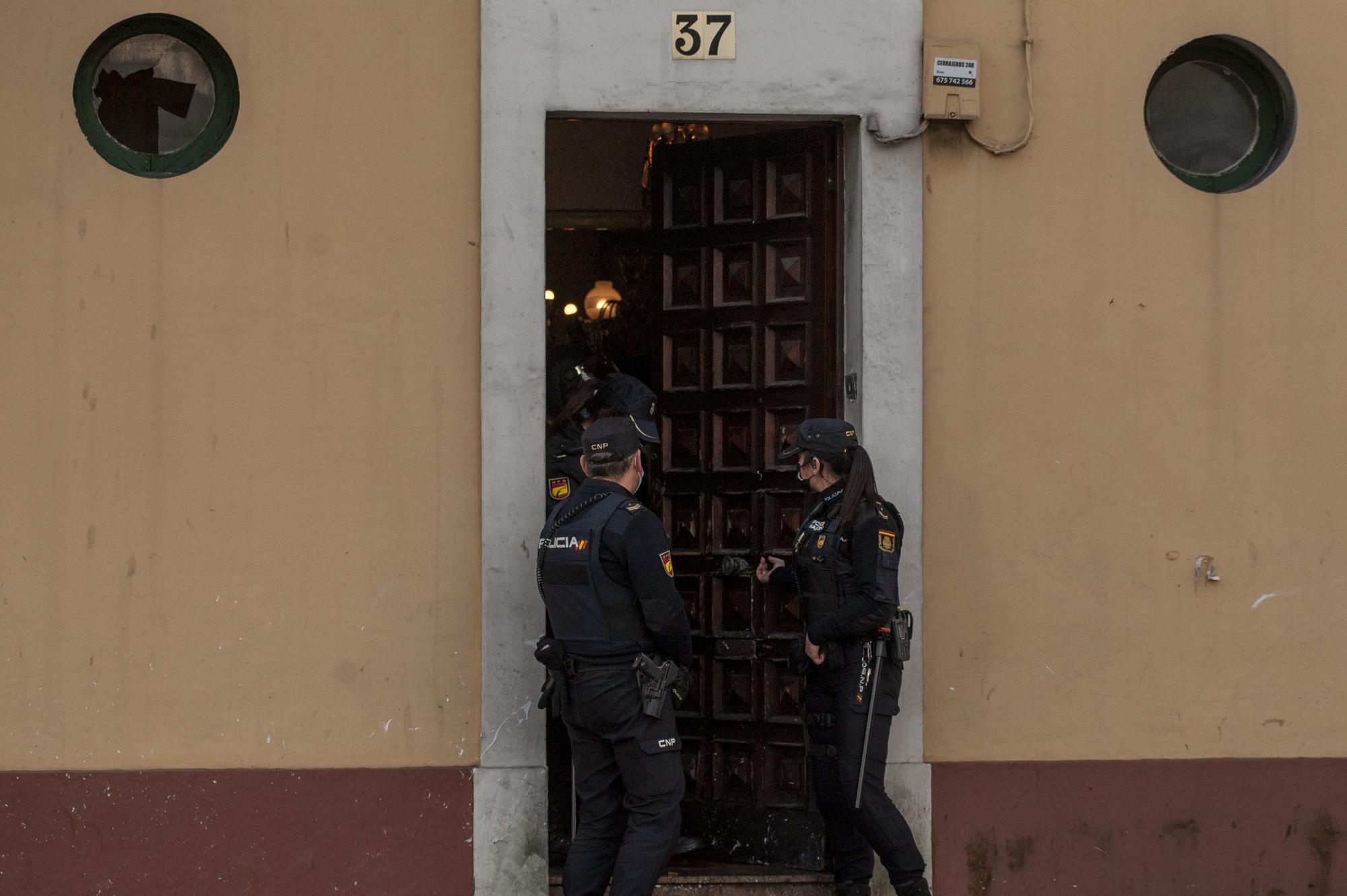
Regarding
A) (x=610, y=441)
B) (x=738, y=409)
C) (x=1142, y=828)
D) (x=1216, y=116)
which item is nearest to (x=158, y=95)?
(x=610, y=441)

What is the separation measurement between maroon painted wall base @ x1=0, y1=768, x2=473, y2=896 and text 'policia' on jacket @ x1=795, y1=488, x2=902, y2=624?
158cm

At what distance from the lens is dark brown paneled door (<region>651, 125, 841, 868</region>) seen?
624 centimetres

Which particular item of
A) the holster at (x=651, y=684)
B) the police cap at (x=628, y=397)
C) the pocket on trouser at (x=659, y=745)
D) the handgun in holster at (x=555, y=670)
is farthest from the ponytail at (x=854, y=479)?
the handgun in holster at (x=555, y=670)

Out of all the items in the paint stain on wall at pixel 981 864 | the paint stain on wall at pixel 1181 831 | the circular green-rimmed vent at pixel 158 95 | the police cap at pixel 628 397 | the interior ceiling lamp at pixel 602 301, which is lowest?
the paint stain on wall at pixel 981 864

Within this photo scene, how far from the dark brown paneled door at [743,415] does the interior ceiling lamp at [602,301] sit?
2.50 meters

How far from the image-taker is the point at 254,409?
5762 millimetres

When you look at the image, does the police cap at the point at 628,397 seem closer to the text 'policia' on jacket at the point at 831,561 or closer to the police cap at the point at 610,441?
the police cap at the point at 610,441

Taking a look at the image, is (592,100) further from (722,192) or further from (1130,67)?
(1130,67)

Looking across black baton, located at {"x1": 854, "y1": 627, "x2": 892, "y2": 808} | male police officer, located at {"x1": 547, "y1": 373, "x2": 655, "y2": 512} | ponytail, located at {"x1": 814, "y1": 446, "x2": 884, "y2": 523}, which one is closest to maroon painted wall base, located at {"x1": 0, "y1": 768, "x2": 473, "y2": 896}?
male police officer, located at {"x1": 547, "y1": 373, "x2": 655, "y2": 512}

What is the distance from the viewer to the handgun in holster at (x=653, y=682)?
198 inches

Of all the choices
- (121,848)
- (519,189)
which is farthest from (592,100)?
(121,848)

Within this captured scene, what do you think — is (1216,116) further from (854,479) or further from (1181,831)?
(1181,831)

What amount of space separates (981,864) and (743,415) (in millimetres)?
2166

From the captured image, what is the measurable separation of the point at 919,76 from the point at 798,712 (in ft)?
9.16
